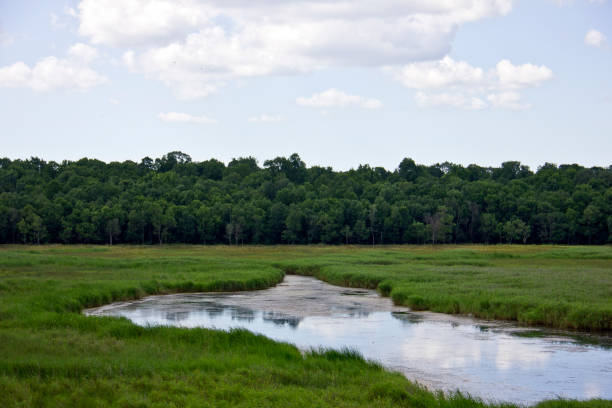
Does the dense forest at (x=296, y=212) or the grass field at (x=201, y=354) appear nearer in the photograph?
the grass field at (x=201, y=354)

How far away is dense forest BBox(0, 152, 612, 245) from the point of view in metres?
113

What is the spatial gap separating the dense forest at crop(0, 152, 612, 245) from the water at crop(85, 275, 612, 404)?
79.8m

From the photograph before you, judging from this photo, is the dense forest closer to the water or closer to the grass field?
the grass field

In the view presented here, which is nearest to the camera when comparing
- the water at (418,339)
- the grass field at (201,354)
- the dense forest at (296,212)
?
the grass field at (201,354)

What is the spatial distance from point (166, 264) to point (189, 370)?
42154 mm

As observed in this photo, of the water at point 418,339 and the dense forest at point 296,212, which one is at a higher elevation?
the dense forest at point 296,212

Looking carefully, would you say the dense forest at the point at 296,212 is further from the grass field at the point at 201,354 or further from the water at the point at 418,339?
the water at the point at 418,339

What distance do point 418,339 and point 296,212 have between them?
101085 millimetres

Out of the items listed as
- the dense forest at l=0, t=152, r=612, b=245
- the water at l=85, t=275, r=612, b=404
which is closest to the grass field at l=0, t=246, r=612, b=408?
the water at l=85, t=275, r=612, b=404

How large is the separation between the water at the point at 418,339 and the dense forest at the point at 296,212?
3141 inches

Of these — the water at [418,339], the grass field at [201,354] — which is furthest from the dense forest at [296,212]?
the water at [418,339]

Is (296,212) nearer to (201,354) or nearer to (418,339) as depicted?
(418,339)

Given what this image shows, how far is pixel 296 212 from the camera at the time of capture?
4951 inches

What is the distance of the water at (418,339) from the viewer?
18234 mm
